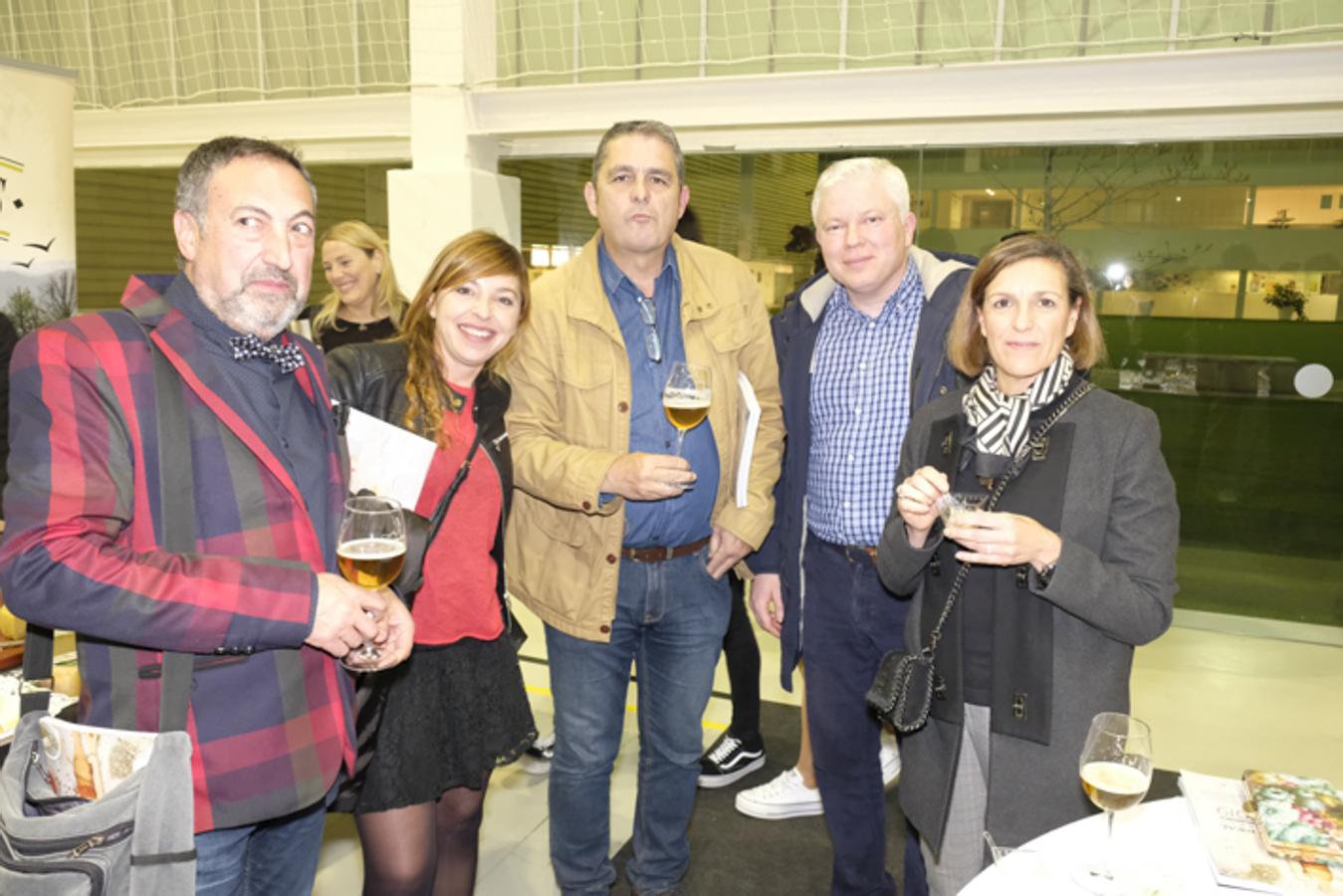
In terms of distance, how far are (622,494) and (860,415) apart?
71 cm

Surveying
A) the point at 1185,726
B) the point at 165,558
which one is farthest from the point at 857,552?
the point at 1185,726

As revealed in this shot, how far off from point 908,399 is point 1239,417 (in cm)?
456

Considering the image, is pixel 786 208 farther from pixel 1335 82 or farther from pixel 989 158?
pixel 1335 82

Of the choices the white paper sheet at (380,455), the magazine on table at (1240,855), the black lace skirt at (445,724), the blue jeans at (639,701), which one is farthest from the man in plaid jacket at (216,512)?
the magazine on table at (1240,855)

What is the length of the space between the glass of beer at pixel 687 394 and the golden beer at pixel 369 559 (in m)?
0.97

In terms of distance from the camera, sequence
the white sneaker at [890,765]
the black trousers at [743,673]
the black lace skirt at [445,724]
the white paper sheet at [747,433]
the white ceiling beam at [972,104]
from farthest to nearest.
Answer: the white ceiling beam at [972,104] → the black trousers at [743,673] → the white sneaker at [890,765] → the white paper sheet at [747,433] → the black lace skirt at [445,724]

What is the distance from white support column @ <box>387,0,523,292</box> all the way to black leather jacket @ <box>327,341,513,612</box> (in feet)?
12.6

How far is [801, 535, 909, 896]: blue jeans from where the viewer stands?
268cm

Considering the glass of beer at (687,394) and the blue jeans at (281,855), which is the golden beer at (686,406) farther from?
the blue jeans at (281,855)

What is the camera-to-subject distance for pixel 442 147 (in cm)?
591

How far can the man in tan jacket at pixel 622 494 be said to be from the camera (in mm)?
2646

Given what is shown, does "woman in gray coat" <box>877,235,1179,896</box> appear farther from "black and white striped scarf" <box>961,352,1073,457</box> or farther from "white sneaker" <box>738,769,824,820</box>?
"white sneaker" <box>738,769,824,820</box>

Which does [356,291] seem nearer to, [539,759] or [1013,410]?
[539,759]

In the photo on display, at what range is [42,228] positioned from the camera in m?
4.18
